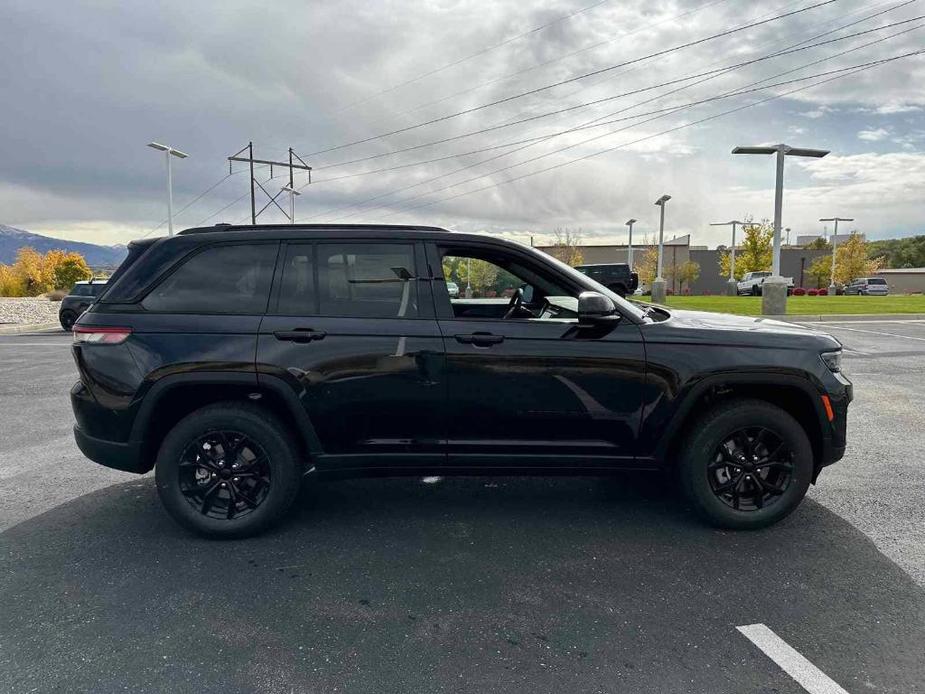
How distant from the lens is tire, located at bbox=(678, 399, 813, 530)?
11.0 feet

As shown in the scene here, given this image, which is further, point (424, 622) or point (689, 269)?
point (689, 269)

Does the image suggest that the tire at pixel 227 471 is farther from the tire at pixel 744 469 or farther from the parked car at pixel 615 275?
the parked car at pixel 615 275

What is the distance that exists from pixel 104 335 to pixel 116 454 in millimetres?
721

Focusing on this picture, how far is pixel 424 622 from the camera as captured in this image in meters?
2.54

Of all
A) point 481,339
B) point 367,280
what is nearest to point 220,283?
point 367,280

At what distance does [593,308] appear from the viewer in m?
3.16

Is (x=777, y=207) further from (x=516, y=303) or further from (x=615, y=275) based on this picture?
(x=516, y=303)

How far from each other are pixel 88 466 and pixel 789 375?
5.38m

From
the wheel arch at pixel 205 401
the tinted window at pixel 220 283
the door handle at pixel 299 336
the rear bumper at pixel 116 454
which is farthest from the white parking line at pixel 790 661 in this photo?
the rear bumper at pixel 116 454

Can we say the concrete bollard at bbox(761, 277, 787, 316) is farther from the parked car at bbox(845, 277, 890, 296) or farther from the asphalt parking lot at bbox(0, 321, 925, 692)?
the parked car at bbox(845, 277, 890, 296)

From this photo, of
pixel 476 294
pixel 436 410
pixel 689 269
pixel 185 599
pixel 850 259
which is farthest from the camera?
pixel 689 269

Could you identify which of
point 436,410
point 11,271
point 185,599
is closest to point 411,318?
point 436,410

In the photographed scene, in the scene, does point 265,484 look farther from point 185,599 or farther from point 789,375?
point 789,375

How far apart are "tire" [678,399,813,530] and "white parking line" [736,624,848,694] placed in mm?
969
